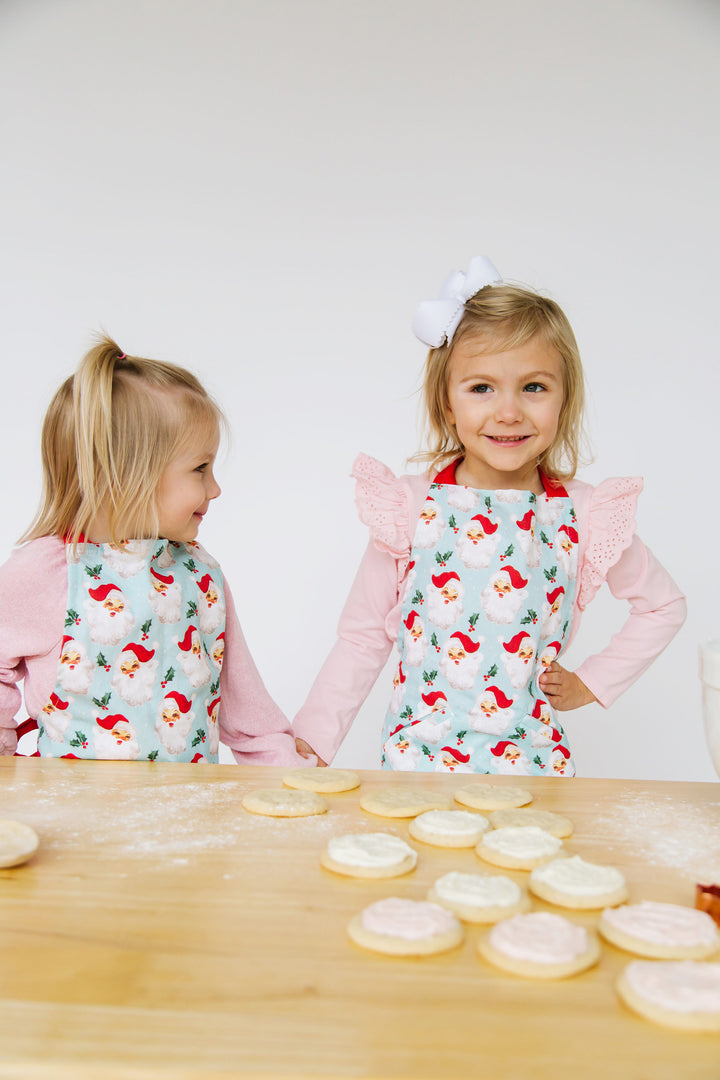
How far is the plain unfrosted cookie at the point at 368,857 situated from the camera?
0.61 meters

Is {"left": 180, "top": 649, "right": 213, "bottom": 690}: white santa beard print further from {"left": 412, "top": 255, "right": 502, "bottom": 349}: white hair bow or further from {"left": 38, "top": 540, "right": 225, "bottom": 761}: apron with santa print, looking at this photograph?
{"left": 412, "top": 255, "right": 502, "bottom": 349}: white hair bow

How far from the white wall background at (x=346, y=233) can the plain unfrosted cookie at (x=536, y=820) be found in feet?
5.87

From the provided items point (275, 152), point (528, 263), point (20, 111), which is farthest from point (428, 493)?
point (20, 111)

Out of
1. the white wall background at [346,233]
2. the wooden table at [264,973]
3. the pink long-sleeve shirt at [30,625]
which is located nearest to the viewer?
the wooden table at [264,973]

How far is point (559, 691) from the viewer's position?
1.48 meters

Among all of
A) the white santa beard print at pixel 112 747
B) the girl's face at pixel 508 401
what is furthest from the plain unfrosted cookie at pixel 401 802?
the girl's face at pixel 508 401

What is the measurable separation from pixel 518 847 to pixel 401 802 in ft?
0.43

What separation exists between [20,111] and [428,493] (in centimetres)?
190

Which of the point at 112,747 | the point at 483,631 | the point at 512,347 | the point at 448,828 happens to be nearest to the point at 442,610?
the point at 483,631

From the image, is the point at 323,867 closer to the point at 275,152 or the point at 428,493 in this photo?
the point at 428,493

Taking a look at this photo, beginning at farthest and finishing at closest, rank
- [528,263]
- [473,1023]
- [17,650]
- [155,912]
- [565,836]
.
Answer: [528,263], [17,650], [565,836], [155,912], [473,1023]

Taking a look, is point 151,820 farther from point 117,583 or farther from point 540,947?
point 117,583

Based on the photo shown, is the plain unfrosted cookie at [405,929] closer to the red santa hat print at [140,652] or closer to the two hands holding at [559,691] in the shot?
the red santa hat print at [140,652]

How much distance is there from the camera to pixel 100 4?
2.67 m
